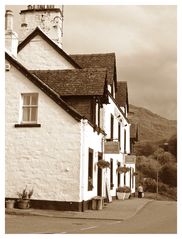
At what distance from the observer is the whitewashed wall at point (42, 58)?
24938 mm

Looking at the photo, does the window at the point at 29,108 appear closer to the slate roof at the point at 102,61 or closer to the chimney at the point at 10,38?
the chimney at the point at 10,38

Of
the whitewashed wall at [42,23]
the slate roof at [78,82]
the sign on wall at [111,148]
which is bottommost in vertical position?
the sign on wall at [111,148]

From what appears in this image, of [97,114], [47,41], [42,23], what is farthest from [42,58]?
[97,114]

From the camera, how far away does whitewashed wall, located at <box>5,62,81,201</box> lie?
19.2 meters

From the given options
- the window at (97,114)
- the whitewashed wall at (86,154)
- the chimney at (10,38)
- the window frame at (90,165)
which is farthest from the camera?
the window at (97,114)

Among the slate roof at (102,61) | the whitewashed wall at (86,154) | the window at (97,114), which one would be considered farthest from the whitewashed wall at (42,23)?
the whitewashed wall at (86,154)

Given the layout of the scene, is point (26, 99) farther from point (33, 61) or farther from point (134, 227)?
point (134, 227)

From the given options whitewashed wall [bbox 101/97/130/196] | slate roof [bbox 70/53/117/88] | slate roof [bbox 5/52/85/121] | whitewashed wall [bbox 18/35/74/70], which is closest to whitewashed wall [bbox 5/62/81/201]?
slate roof [bbox 5/52/85/121]

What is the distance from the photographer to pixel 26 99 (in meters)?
19.9

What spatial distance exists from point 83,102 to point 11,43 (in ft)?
13.9

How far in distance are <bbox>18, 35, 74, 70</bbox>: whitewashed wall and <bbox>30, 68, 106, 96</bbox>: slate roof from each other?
3.68 metres

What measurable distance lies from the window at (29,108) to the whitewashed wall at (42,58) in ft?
17.0
